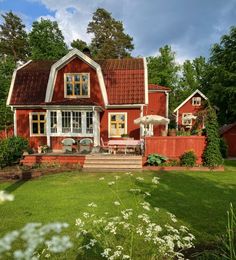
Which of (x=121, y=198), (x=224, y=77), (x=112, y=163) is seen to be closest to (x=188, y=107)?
(x=224, y=77)

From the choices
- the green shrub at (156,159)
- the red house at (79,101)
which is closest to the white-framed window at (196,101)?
the red house at (79,101)

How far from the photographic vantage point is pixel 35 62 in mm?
23297

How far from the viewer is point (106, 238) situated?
12.4ft

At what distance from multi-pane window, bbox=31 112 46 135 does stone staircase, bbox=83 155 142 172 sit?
5991 millimetres

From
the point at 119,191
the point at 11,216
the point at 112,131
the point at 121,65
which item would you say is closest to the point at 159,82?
the point at 121,65

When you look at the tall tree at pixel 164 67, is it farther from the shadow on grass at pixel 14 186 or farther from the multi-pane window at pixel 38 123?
the shadow on grass at pixel 14 186

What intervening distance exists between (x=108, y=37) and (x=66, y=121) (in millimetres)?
33101

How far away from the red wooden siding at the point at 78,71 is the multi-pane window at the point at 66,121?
5.21 feet

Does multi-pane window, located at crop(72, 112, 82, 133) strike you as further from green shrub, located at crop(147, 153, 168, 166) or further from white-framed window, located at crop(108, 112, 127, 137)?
green shrub, located at crop(147, 153, 168, 166)

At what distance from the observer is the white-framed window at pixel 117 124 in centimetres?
1933

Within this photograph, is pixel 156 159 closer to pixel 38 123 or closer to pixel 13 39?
pixel 38 123

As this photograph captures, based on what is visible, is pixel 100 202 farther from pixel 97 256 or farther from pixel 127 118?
pixel 127 118

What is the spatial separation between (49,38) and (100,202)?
36407 mm

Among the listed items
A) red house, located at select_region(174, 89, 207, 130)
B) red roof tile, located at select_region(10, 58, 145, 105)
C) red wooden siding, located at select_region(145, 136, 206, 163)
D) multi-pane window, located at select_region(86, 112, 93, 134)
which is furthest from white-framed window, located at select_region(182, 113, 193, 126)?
red wooden siding, located at select_region(145, 136, 206, 163)
